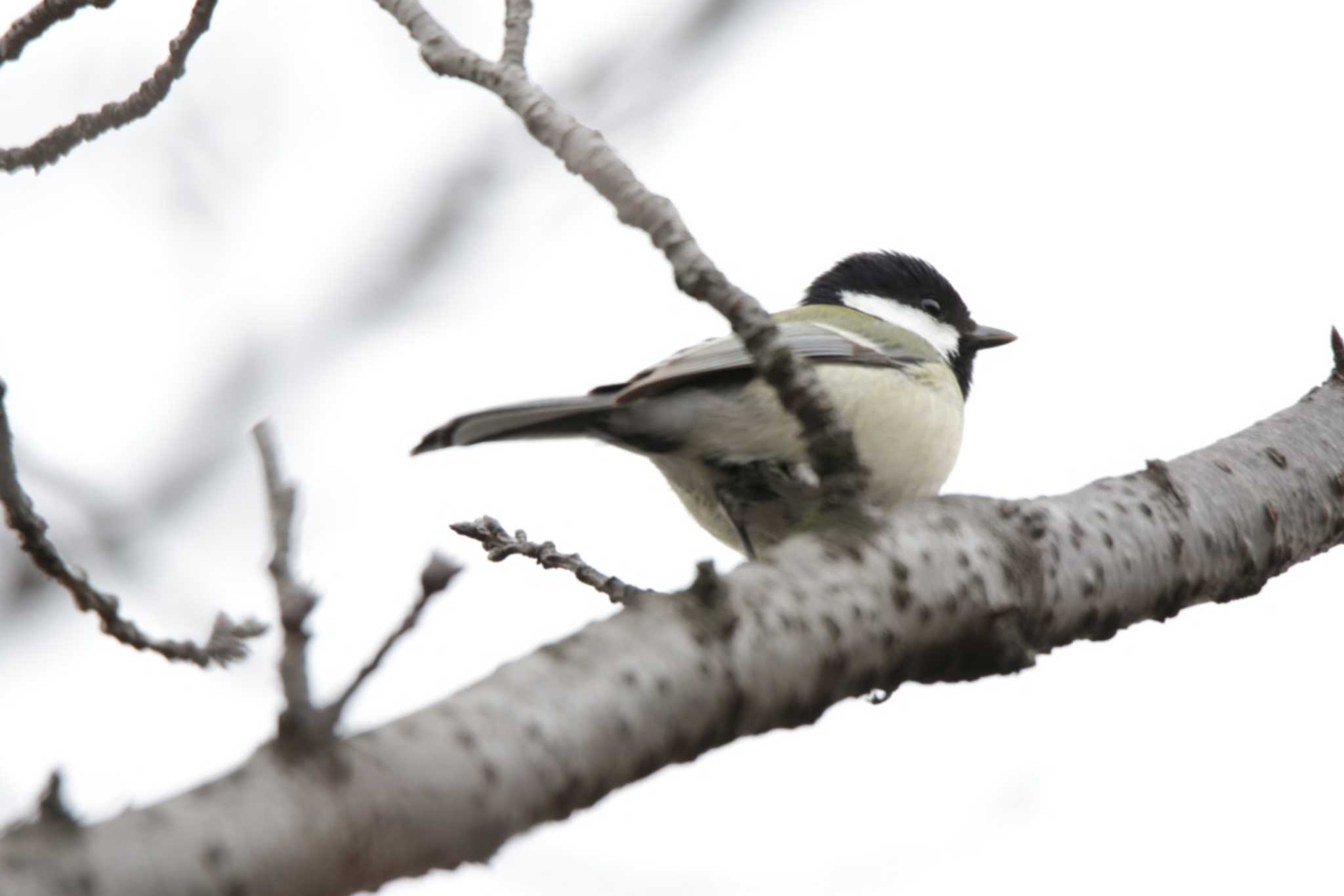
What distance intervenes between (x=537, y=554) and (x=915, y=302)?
8.99ft

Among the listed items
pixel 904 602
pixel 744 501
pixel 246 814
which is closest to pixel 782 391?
pixel 904 602

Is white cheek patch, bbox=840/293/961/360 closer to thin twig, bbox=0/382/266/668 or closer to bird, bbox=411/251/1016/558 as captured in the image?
bird, bbox=411/251/1016/558

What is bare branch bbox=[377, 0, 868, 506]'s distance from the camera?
2205 mm

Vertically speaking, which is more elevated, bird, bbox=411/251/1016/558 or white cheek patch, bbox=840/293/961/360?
white cheek patch, bbox=840/293/961/360

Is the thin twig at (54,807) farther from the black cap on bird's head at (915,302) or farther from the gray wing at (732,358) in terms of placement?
the black cap on bird's head at (915,302)

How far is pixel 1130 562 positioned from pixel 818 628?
2.81 feet

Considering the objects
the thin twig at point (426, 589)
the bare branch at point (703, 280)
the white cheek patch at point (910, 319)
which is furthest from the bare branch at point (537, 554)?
the white cheek patch at point (910, 319)

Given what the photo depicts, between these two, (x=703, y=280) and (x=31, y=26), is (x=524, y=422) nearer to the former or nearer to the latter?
(x=703, y=280)

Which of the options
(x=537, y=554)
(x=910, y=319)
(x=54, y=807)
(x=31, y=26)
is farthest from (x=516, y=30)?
(x=910, y=319)

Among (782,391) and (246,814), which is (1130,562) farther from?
(246,814)

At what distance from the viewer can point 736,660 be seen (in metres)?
1.90

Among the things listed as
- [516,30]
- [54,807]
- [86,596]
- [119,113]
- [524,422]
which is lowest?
[54,807]

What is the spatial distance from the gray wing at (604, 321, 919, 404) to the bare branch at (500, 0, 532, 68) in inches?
30.8

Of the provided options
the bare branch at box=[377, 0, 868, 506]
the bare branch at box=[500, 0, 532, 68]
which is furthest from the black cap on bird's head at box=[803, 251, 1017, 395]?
the bare branch at box=[377, 0, 868, 506]
